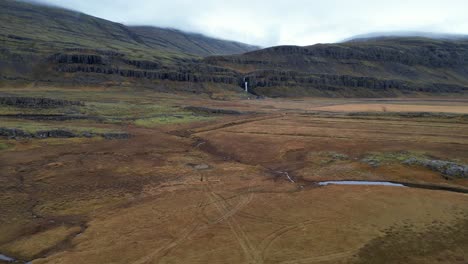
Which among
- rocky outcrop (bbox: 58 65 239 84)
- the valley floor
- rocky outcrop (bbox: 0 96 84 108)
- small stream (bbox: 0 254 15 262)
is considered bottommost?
small stream (bbox: 0 254 15 262)

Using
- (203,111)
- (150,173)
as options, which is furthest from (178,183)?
(203,111)

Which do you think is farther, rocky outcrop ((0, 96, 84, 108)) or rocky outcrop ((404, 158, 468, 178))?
rocky outcrop ((0, 96, 84, 108))

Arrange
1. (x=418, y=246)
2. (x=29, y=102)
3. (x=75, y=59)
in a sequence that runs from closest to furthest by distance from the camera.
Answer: (x=418, y=246) < (x=29, y=102) < (x=75, y=59)

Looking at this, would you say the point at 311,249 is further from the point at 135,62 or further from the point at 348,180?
the point at 135,62

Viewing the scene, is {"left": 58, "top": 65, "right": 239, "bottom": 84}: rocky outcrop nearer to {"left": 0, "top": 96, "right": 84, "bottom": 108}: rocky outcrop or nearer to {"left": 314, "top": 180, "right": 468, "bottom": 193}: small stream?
{"left": 0, "top": 96, "right": 84, "bottom": 108}: rocky outcrop

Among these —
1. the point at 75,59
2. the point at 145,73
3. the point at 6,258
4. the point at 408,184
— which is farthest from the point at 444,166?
the point at 75,59

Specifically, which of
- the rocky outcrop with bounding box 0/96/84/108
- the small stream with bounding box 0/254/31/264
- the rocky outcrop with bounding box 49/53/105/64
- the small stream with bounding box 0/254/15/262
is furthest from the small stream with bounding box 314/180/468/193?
the rocky outcrop with bounding box 49/53/105/64

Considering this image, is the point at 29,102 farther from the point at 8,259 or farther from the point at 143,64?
the point at 143,64

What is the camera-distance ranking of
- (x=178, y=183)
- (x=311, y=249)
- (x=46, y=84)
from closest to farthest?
1. (x=311, y=249)
2. (x=178, y=183)
3. (x=46, y=84)
